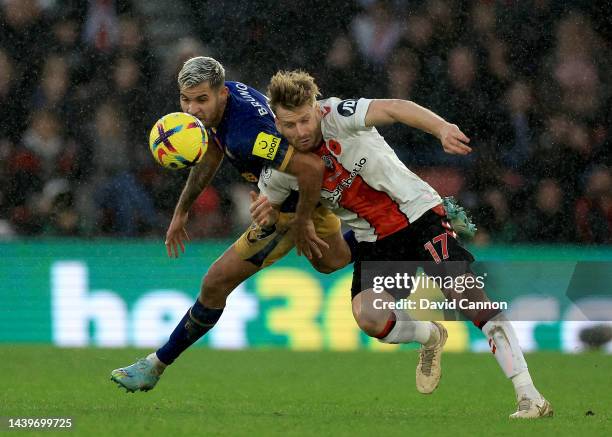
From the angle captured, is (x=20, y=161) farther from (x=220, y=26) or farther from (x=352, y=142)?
(x=352, y=142)

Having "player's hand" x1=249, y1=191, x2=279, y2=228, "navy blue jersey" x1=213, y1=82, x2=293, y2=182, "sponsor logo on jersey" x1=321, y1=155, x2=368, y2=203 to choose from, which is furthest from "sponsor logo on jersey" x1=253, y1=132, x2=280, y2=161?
"sponsor logo on jersey" x1=321, y1=155, x2=368, y2=203

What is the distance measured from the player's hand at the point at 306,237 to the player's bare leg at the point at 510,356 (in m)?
0.71

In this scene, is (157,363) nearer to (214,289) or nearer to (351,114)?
(214,289)

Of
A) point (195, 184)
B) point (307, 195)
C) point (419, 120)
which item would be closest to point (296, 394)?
point (195, 184)

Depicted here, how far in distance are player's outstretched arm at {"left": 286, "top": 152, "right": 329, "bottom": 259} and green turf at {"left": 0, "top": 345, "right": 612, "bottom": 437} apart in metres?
0.90

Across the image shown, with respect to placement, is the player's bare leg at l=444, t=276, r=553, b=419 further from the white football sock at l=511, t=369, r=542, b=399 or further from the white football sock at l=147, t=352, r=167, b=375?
the white football sock at l=147, t=352, r=167, b=375

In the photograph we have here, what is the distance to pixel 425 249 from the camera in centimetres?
680

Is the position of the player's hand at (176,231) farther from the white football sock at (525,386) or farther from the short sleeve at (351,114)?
the white football sock at (525,386)

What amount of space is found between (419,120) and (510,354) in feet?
4.12

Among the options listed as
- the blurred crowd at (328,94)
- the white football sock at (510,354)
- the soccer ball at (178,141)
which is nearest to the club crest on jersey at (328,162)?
the soccer ball at (178,141)

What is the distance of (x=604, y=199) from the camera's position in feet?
35.9

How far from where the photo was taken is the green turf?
624cm

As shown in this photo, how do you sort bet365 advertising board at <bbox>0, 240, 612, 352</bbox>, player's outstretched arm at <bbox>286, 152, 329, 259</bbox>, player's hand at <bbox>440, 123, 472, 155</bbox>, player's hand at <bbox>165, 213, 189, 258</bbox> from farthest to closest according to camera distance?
bet365 advertising board at <bbox>0, 240, 612, 352</bbox>
player's hand at <bbox>165, 213, 189, 258</bbox>
player's outstretched arm at <bbox>286, 152, 329, 259</bbox>
player's hand at <bbox>440, 123, 472, 155</bbox>

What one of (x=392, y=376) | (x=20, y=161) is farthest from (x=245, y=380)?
(x=20, y=161)
